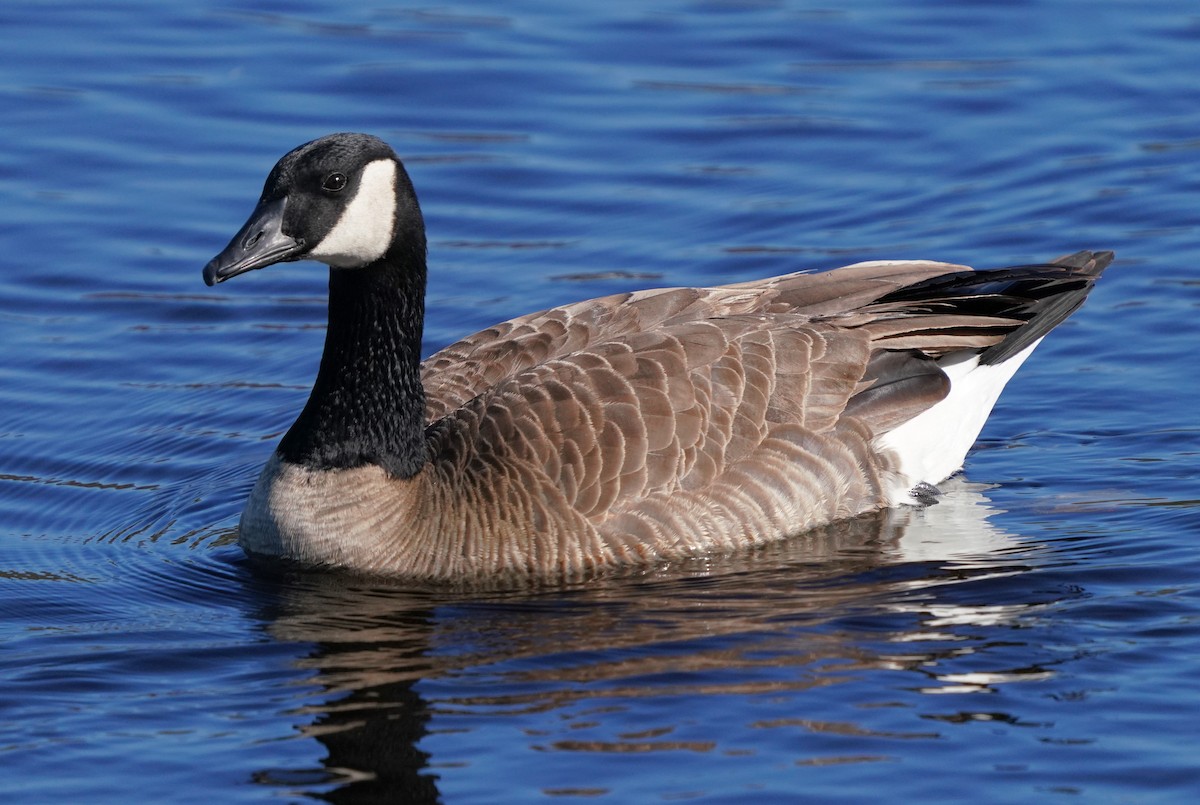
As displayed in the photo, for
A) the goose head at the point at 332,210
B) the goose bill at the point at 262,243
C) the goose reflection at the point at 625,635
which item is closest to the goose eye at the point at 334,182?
the goose head at the point at 332,210

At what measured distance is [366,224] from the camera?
9.73m

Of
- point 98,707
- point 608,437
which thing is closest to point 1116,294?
point 608,437

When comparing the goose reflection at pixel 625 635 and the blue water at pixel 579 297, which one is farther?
the goose reflection at pixel 625 635

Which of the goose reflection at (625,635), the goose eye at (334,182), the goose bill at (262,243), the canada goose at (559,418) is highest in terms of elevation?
the goose eye at (334,182)

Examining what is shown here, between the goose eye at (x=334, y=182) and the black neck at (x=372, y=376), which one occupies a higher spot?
the goose eye at (x=334, y=182)

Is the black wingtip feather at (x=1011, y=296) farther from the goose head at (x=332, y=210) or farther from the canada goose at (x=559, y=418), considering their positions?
the goose head at (x=332, y=210)

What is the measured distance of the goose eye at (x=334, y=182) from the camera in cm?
962

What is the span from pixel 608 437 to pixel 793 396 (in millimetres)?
1103

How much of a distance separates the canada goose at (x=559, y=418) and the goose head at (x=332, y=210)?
10 mm

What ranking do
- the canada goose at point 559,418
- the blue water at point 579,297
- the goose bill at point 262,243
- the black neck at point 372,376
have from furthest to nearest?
the black neck at point 372,376, the canada goose at point 559,418, the goose bill at point 262,243, the blue water at point 579,297

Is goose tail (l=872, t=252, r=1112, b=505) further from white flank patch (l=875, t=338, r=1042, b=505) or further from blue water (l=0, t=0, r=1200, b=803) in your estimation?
blue water (l=0, t=0, r=1200, b=803)

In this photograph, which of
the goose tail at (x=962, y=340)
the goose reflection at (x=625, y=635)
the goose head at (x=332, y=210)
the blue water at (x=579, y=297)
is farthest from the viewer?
the goose tail at (x=962, y=340)

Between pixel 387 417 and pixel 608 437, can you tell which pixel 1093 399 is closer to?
pixel 608 437

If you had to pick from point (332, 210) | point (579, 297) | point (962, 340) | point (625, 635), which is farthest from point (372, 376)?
point (579, 297)
